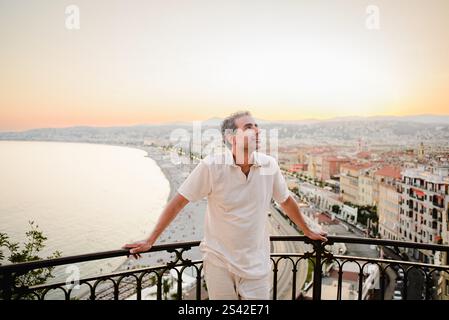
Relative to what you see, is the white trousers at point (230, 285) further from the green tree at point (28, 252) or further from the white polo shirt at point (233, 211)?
the green tree at point (28, 252)

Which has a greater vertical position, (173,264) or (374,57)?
(374,57)

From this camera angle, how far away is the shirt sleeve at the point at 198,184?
61.2 inches

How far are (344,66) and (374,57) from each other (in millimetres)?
714

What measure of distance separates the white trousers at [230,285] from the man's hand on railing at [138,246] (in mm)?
345

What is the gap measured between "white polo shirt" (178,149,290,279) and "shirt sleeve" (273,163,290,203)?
5.2 inches

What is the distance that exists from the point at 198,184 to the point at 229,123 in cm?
35

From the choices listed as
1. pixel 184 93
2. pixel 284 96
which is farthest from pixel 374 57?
pixel 184 93

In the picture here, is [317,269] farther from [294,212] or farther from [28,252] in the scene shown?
[28,252]

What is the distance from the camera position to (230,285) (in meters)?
1.54

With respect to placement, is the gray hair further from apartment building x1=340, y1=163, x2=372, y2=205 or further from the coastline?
apartment building x1=340, y1=163, x2=372, y2=205
